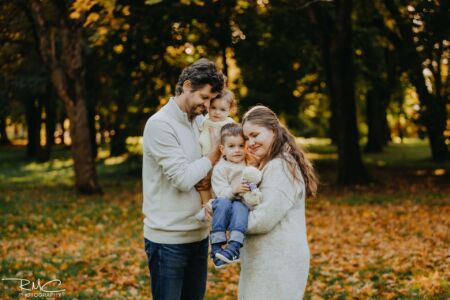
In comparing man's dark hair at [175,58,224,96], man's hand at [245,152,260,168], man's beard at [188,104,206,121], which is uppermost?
man's dark hair at [175,58,224,96]

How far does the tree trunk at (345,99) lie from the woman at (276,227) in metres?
12.8

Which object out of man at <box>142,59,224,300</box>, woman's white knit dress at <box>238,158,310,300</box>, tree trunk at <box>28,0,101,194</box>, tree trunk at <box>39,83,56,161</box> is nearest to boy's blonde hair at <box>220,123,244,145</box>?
man at <box>142,59,224,300</box>

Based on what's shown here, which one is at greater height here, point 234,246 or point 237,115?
point 237,115

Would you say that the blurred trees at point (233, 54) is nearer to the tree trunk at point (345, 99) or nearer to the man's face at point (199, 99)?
the tree trunk at point (345, 99)

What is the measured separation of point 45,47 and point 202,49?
7083 millimetres

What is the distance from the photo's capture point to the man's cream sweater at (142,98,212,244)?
3.76m

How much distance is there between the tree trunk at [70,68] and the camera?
15234 mm

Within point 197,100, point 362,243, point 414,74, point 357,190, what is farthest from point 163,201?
point 414,74

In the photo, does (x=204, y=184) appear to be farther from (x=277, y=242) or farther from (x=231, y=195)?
(x=277, y=242)

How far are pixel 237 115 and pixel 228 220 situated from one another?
566 cm

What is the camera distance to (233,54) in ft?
72.9

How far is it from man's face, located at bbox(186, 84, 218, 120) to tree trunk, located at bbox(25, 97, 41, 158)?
93.8ft

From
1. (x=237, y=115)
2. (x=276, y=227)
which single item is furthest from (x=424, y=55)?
(x=276, y=227)

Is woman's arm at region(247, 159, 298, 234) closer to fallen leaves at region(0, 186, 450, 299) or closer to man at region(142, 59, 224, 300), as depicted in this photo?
man at region(142, 59, 224, 300)
